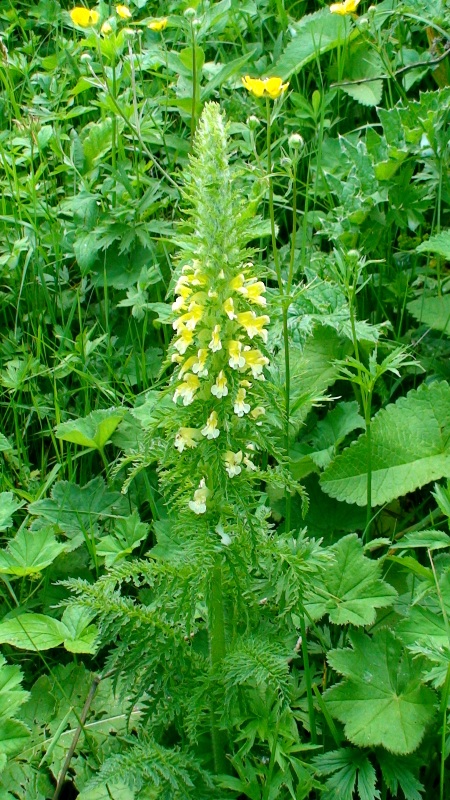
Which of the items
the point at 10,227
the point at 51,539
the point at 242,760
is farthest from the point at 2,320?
the point at 242,760

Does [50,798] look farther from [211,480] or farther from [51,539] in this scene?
[211,480]

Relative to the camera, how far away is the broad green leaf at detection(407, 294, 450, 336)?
2891mm

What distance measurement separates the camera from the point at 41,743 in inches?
89.5

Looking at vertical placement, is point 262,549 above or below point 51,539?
above

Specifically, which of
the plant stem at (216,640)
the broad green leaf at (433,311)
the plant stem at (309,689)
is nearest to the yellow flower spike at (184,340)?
the plant stem at (216,640)

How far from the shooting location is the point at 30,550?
2488 millimetres

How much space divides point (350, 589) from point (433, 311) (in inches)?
43.6

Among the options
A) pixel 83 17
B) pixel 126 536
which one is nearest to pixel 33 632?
pixel 126 536

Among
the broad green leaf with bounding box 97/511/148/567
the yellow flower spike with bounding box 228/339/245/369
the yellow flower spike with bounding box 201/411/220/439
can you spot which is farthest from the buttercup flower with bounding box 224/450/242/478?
the broad green leaf with bounding box 97/511/148/567

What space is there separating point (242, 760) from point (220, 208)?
3.86 ft

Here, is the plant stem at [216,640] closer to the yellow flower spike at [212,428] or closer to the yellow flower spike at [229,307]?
the yellow flower spike at [212,428]

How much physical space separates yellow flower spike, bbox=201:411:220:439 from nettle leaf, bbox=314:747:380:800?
0.80 metres

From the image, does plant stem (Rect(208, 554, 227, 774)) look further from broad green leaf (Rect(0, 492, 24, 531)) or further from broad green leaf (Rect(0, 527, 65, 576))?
broad green leaf (Rect(0, 492, 24, 531))

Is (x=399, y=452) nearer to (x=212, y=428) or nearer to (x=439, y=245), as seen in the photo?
(x=439, y=245)
